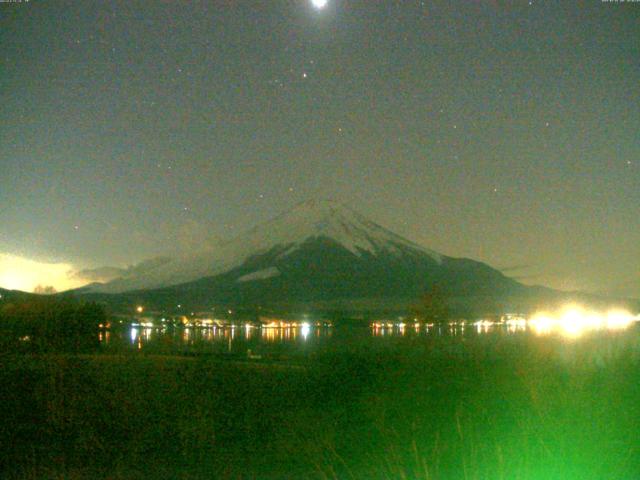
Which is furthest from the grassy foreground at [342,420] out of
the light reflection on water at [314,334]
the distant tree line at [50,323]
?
the distant tree line at [50,323]

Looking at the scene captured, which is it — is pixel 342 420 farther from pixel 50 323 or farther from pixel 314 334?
pixel 314 334

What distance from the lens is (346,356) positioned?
78.8ft

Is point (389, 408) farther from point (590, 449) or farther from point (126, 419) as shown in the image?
point (590, 449)

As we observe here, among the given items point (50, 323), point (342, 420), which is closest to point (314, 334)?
point (50, 323)

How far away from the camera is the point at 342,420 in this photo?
45.4 ft

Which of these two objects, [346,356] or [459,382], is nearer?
[459,382]

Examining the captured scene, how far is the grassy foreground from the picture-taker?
920 centimetres

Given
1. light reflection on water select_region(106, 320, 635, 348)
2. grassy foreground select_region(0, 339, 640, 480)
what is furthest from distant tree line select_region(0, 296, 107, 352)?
grassy foreground select_region(0, 339, 640, 480)

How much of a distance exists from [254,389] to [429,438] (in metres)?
7.34

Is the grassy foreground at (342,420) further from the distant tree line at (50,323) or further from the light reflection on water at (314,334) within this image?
the distant tree line at (50,323)

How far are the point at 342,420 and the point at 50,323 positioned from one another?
1308 inches

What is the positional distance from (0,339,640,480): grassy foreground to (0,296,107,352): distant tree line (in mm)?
20187

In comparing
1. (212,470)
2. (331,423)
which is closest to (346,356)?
(331,423)

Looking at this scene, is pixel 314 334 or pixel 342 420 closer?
pixel 342 420
